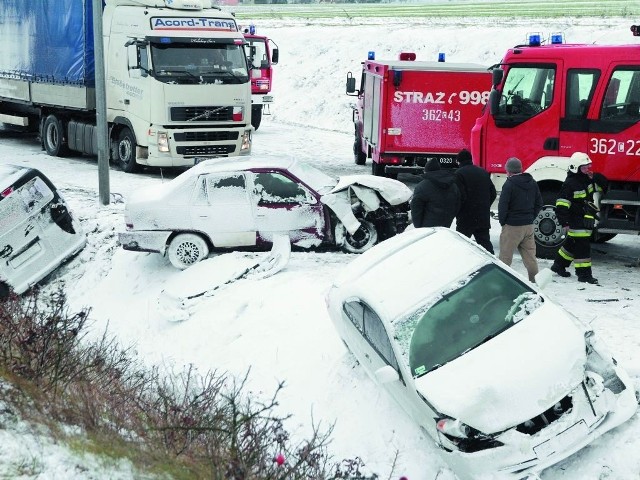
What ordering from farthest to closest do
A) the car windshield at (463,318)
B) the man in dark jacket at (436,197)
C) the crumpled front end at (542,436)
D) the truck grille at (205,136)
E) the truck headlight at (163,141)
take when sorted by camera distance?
the truck grille at (205,136) < the truck headlight at (163,141) < the man in dark jacket at (436,197) < the car windshield at (463,318) < the crumpled front end at (542,436)

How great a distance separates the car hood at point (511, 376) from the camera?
21.9 ft

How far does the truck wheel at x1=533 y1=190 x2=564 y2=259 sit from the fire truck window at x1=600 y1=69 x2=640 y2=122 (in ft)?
4.35

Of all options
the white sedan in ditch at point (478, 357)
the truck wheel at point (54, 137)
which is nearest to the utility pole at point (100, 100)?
the truck wheel at point (54, 137)

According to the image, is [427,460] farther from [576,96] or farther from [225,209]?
[576,96]

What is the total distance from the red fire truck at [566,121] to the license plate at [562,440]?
579cm

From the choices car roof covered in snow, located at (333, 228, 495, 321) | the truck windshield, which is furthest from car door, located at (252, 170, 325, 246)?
the truck windshield

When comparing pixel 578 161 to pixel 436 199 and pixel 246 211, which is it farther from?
pixel 246 211

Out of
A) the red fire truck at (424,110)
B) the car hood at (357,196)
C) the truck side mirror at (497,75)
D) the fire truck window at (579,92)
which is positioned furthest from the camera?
the red fire truck at (424,110)

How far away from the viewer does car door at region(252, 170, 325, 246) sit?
486 inches

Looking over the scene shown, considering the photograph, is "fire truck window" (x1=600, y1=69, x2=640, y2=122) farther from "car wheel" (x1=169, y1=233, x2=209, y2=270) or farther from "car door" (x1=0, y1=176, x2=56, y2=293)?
"car door" (x1=0, y1=176, x2=56, y2=293)

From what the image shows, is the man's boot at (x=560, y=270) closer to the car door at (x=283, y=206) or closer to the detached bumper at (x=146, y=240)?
the car door at (x=283, y=206)

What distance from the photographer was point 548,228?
12500 millimetres

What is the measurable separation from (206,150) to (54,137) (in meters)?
5.21

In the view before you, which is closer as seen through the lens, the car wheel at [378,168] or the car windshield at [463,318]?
the car windshield at [463,318]
